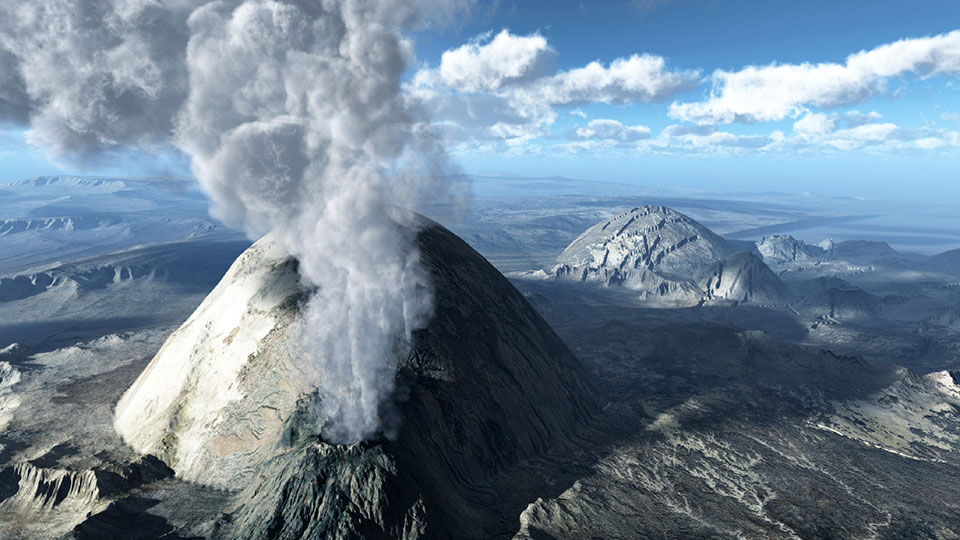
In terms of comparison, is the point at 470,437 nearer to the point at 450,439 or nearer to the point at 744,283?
the point at 450,439

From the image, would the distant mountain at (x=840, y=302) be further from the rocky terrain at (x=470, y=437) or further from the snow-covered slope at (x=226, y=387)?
the snow-covered slope at (x=226, y=387)

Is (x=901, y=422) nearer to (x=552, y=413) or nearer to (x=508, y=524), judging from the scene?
(x=552, y=413)

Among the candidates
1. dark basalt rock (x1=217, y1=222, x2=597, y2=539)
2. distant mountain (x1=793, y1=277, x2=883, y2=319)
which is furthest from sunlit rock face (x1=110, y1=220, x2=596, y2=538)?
distant mountain (x1=793, y1=277, x2=883, y2=319)

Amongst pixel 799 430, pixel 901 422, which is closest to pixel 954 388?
pixel 901 422

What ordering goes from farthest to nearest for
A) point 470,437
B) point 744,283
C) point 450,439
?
point 744,283 → point 470,437 → point 450,439

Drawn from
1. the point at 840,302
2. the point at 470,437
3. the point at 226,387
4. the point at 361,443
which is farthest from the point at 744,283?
the point at 226,387

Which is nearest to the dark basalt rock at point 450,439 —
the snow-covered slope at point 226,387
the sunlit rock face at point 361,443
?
the sunlit rock face at point 361,443
